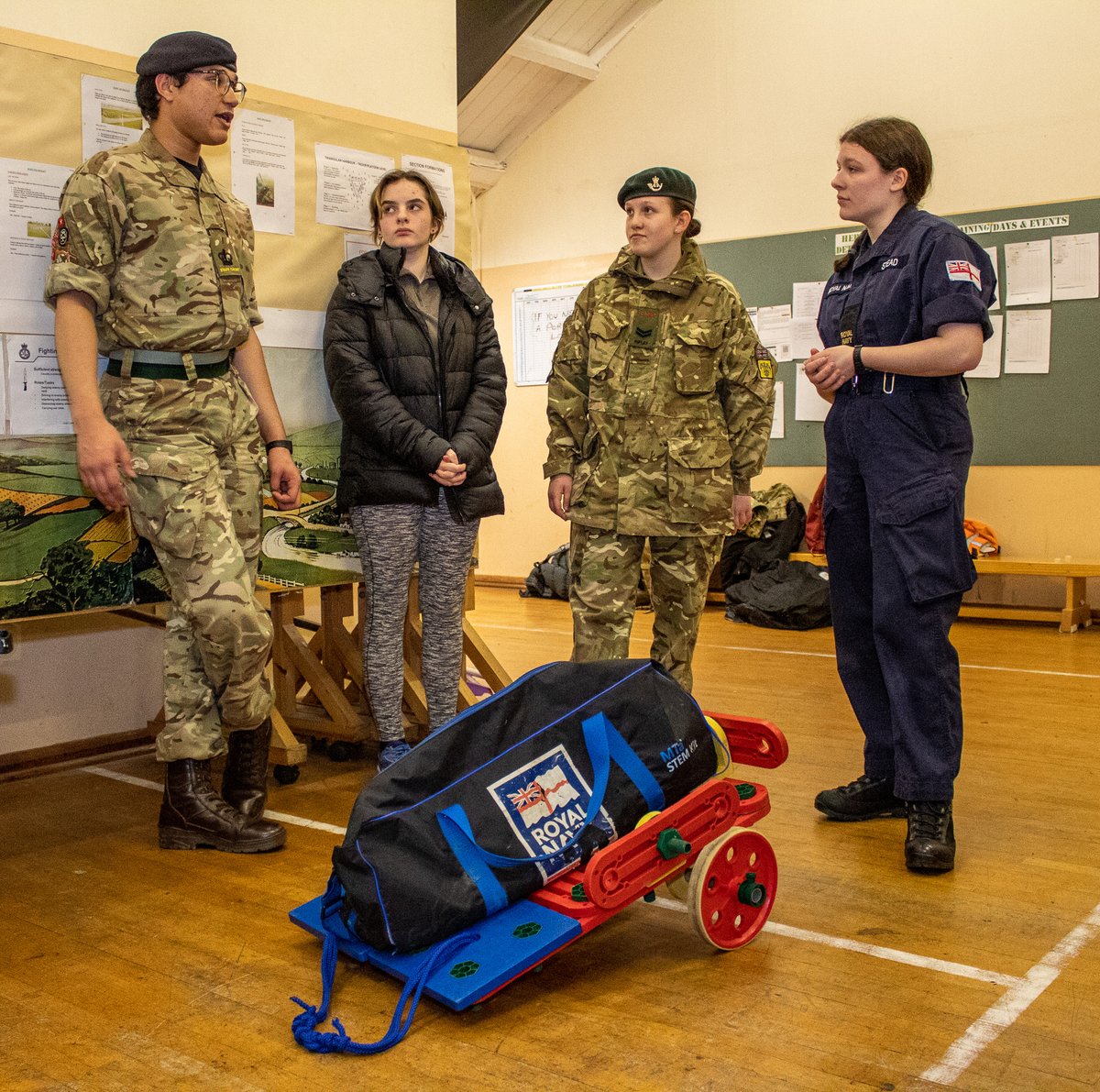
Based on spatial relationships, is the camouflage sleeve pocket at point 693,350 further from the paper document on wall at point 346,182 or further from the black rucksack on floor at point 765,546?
the black rucksack on floor at point 765,546

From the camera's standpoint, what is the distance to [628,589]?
2.93 meters

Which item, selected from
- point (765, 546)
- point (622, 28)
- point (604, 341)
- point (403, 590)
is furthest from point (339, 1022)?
point (622, 28)

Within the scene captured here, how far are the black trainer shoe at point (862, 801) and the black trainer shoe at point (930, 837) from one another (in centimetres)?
30

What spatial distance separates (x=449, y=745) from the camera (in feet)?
6.61

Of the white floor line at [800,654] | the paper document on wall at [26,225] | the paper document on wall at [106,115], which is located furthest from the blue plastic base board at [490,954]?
the white floor line at [800,654]

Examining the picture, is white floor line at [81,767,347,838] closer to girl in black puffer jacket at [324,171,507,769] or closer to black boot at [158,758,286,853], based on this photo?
black boot at [158,758,286,853]

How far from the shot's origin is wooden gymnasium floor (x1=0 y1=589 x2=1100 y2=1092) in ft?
5.45

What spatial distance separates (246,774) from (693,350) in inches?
58.3

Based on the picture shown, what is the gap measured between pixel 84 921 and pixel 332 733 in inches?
52.1

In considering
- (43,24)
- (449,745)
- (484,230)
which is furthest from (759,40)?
(449,745)

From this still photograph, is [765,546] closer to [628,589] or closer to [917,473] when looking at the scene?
[628,589]

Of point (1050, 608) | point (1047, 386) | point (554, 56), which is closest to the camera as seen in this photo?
point (1047, 386)

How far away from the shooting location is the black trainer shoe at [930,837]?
246 cm

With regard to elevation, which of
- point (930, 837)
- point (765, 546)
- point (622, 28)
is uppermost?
point (622, 28)
